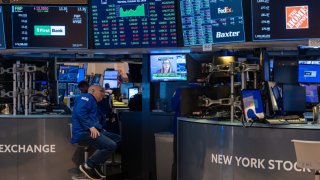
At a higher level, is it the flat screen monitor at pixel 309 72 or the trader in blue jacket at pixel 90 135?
the flat screen monitor at pixel 309 72

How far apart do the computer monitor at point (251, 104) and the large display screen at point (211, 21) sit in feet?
2.81

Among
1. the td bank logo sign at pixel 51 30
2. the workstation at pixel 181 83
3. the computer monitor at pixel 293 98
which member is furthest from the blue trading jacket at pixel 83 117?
the computer monitor at pixel 293 98

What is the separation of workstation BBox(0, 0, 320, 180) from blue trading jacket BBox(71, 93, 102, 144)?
0.51 metres

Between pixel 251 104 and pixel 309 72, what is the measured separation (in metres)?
3.08

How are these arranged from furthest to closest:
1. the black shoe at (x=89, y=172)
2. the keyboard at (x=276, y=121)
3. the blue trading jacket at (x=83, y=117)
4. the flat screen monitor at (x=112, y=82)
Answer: the flat screen monitor at (x=112, y=82)
the black shoe at (x=89, y=172)
the blue trading jacket at (x=83, y=117)
the keyboard at (x=276, y=121)

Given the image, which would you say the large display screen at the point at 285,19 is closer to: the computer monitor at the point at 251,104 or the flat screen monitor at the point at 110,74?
the computer monitor at the point at 251,104

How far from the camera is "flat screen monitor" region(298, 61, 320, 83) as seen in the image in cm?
789

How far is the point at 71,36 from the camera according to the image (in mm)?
7031

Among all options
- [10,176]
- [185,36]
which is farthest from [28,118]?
[185,36]

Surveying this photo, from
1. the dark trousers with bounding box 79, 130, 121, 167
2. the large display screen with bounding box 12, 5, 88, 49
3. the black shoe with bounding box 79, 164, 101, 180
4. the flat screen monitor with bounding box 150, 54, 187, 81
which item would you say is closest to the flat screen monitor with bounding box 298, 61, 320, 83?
the flat screen monitor with bounding box 150, 54, 187, 81

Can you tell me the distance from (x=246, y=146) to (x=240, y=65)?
0.86 meters

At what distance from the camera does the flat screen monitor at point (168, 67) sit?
7598mm

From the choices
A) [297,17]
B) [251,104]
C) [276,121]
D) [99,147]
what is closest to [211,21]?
[297,17]

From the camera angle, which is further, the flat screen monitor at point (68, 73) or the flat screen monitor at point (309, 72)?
the flat screen monitor at point (68, 73)
